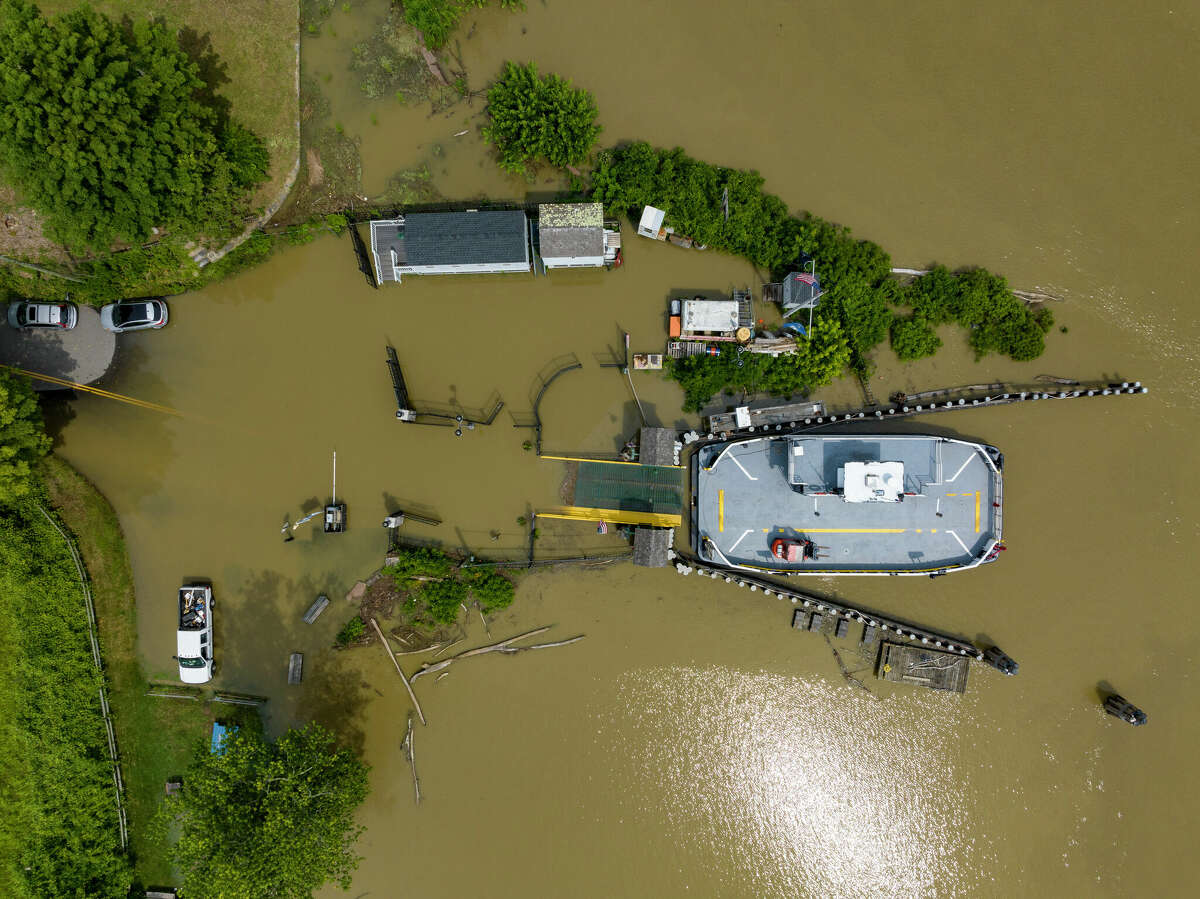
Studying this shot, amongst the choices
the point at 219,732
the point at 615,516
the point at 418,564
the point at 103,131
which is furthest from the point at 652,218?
the point at 219,732

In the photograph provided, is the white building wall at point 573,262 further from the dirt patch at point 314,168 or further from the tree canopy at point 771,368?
the dirt patch at point 314,168

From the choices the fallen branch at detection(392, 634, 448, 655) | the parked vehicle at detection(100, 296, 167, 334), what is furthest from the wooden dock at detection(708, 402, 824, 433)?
the parked vehicle at detection(100, 296, 167, 334)

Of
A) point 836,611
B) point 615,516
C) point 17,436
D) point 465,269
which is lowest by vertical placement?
point 836,611

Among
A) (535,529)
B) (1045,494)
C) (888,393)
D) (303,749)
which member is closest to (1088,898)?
(1045,494)

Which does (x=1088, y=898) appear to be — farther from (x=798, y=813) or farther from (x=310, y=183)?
(x=310, y=183)

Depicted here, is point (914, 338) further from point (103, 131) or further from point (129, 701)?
point (129, 701)

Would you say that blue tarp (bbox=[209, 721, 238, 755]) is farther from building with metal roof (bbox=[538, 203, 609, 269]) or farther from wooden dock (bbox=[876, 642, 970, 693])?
wooden dock (bbox=[876, 642, 970, 693])

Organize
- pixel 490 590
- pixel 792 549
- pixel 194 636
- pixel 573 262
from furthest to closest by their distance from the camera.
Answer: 1. pixel 573 262
2. pixel 490 590
3. pixel 194 636
4. pixel 792 549
